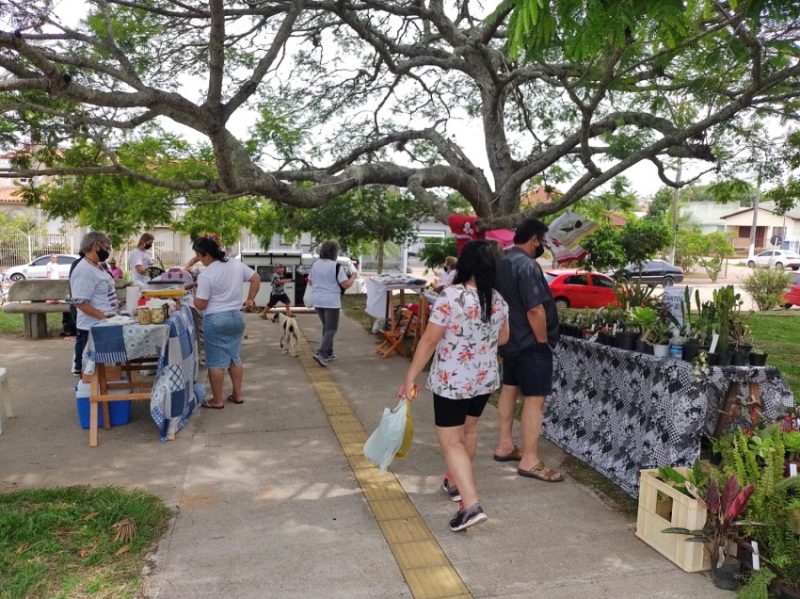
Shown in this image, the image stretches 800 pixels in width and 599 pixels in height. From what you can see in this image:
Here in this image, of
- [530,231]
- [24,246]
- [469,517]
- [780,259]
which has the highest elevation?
[530,231]

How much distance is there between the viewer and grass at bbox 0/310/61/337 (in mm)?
10648

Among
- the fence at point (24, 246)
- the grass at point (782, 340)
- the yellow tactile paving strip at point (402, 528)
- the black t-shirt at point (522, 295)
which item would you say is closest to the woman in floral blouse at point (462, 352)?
the yellow tactile paving strip at point (402, 528)

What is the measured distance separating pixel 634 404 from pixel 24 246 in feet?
92.3

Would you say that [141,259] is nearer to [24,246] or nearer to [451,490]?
[451,490]

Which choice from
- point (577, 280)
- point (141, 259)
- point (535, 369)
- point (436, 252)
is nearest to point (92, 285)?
point (141, 259)

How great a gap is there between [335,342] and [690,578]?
7.41m

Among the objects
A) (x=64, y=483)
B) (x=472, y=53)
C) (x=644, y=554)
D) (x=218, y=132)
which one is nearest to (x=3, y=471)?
(x=64, y=483)

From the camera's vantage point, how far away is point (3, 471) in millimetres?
4531

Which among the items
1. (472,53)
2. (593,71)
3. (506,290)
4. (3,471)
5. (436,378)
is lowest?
(3,471)

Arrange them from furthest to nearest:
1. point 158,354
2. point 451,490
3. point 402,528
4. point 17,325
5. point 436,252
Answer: point 436,252 → point 17,325 → point 158,354 → point 451,490 → point 402,528

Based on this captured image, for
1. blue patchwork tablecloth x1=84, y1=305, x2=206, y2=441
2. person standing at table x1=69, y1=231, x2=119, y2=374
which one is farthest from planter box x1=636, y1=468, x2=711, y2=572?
person standing at table x1=69, y1=231, x2=119, y2=374

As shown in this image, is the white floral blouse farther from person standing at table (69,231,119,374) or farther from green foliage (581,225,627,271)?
green foliage (581,225,627,271)

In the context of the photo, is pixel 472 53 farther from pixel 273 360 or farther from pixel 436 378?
pixel 436 378

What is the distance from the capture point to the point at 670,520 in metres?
3.47
